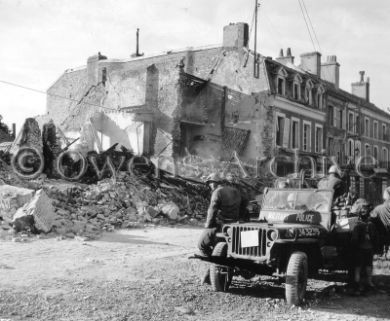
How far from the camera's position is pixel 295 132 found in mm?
32906

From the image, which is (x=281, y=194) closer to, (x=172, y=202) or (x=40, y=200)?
(x=40, y=200)

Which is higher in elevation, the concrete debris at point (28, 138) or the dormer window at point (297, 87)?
the dormer window at point (297, 87)

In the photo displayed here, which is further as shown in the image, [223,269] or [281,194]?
[281,194]

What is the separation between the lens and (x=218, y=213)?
7688mm

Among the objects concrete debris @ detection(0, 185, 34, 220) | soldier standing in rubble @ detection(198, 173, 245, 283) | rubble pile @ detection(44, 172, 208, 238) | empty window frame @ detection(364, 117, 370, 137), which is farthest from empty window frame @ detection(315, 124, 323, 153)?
soldier standing in rubble @ detection(198, 173, 245, 283)

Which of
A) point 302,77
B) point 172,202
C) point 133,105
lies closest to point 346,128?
point 302,77

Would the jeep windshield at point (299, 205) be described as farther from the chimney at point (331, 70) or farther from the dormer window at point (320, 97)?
the chimney at point (331, 70)

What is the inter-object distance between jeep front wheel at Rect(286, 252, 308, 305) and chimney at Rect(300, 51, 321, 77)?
1303 inches

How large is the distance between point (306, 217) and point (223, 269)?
151 centimetres

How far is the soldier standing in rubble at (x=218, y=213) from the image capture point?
7566 mm

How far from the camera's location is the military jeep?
6.64 m

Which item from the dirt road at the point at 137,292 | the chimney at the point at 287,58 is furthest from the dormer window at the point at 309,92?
the dirt road at the point at 137,292

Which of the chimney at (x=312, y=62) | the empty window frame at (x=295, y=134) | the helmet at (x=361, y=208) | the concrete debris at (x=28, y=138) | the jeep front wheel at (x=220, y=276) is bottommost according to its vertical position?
the jeep front wheel at (x=220, y=276)

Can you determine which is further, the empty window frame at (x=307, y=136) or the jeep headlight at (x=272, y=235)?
the empty window frame at (x=307, y=136)
